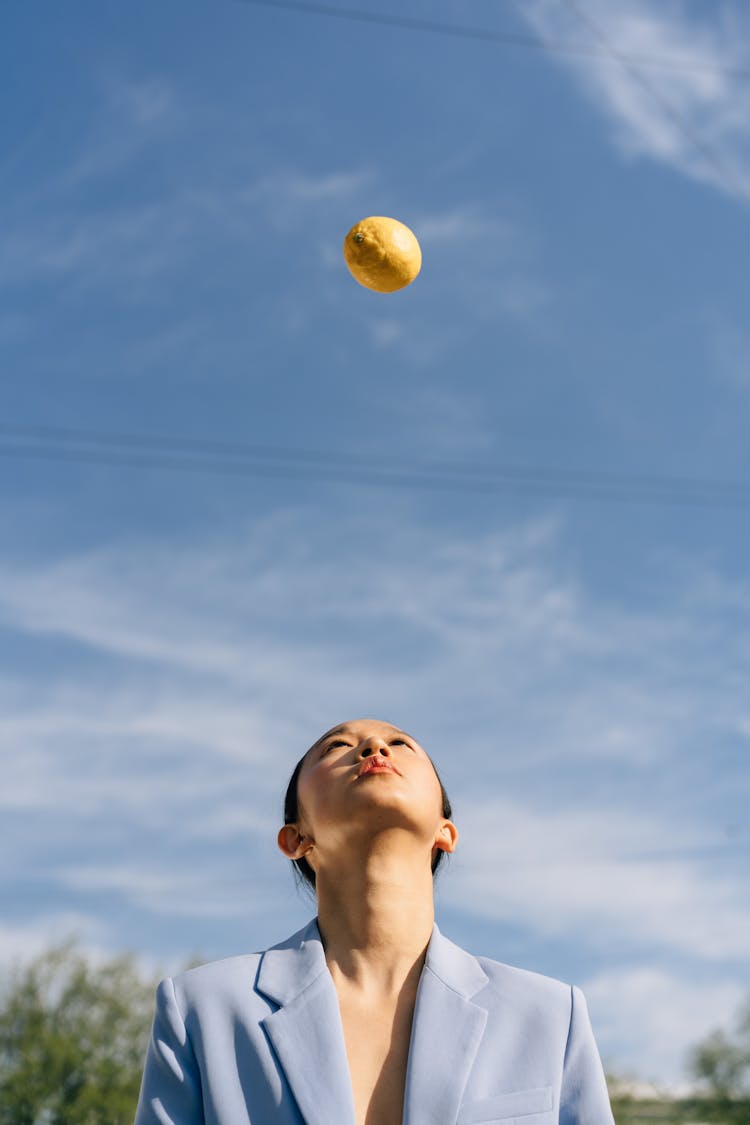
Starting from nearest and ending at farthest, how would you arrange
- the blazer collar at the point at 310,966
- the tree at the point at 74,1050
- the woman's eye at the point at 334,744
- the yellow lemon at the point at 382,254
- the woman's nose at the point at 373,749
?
1. the blazer collar at the point at 310,966
2. the woman's nose at the point at 373,749
3. the woman's eye at the point at 334,744
4. the yellow lemon at the point at 382,254
5. the tree at the point at 74,1050

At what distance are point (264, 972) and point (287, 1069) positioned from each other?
299 mm

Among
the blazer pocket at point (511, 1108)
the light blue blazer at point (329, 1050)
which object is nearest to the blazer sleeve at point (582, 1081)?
the light blue blazer at point (329, 1050)

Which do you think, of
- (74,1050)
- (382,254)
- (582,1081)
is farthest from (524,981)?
(74,1050)

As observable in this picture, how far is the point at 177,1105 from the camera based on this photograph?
2.71m

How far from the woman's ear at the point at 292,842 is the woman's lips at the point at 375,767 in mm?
281

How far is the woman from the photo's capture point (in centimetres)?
266

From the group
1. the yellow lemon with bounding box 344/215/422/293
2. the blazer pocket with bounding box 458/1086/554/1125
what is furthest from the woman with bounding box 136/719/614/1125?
the yellow lemon with bounding box 344/215/422/293

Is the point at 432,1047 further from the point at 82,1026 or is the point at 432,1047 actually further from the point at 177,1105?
the point at 82,1026

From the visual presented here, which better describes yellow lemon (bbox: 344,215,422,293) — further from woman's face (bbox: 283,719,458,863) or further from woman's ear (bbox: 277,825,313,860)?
woman's ear (bbox: 277,825,313,860)

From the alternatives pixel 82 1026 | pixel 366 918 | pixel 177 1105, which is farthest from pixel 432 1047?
pixel 82 1026

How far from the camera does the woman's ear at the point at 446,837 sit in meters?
3.34

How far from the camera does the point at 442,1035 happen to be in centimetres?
276

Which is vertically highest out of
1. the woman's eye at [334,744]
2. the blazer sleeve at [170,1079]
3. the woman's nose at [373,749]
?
the woman's eye at [334,744]

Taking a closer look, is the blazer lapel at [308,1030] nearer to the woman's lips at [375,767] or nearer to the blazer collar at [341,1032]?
the blazer collar at [341,1032]
